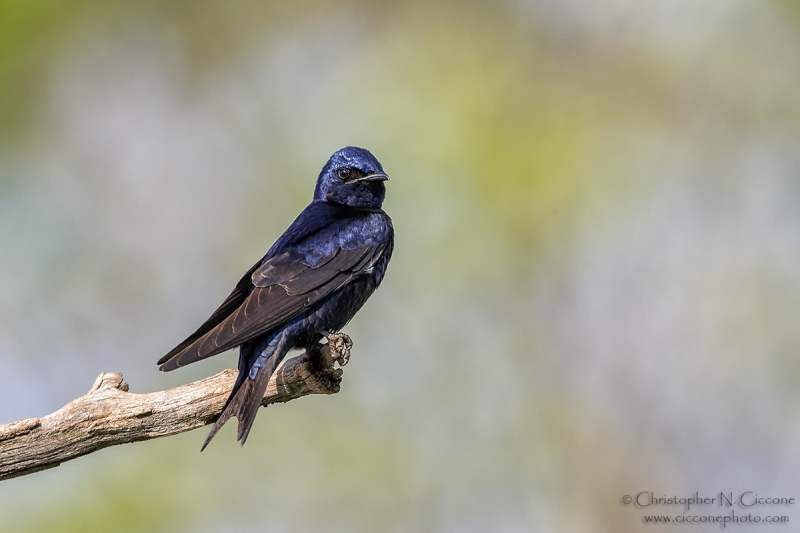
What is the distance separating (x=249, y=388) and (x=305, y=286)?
59 centimetres

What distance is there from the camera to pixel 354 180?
14.9 ft

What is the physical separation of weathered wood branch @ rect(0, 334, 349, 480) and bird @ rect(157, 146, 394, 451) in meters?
0.16

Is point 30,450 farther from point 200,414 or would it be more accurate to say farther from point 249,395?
point 249,395

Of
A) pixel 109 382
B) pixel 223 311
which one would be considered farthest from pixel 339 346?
pixel 109 382

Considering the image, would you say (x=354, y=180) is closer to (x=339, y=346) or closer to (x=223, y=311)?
(x=223, y=311)

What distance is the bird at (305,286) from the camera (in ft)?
11.9

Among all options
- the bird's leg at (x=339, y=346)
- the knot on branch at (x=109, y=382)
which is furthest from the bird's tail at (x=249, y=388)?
the knot on branch at (x=109, y=382)

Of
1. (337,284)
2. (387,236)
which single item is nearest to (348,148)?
(387,236)

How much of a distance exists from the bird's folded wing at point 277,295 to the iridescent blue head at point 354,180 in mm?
423

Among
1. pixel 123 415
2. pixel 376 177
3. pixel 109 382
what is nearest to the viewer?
pixel 123 415

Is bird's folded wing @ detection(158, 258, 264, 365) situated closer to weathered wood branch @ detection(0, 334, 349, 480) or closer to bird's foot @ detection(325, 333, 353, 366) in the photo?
weathered wood branch @ detection(0, 334, 349, 480)

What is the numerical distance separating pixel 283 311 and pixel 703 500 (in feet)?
12.5

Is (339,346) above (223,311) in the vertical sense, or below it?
below

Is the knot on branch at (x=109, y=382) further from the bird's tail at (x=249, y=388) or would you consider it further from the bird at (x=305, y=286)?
the bird's tail at (x=249, y=388)
